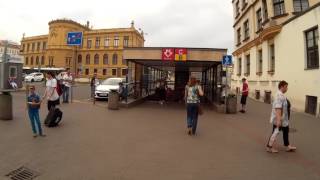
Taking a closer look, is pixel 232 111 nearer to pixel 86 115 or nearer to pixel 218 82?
pixel 218 82

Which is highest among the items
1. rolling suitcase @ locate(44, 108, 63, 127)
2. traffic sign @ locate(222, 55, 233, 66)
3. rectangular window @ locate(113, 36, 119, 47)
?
rectangular window @ locate(113, 36, 119, 47)

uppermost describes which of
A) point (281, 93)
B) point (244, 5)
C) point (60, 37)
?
point (60, 37)

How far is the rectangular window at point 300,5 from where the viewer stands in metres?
20.4

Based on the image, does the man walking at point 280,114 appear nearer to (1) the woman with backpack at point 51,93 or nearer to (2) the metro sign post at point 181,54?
(1) the woman with backpack at point 51,93

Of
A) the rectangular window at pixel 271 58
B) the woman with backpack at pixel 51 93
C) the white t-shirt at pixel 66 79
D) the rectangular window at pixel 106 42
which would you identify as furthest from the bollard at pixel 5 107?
the rectangular window at pixel 106 42

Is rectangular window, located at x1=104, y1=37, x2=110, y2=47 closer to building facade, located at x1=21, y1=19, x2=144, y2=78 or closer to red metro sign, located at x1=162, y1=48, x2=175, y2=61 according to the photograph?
building facade, located at x1=21, y1=19, x2=144, y2=78

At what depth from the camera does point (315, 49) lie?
15.2 metres

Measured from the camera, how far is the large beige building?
15312mm

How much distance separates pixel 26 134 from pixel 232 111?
33.0ft

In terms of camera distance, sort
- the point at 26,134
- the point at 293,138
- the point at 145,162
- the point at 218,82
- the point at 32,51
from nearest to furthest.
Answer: the point at 145,162
the point at 26,134
the point at 293,138
the point at 218,82
the point at 32,51

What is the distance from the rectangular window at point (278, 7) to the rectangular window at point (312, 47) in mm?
5405

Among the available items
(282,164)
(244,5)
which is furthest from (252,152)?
(244,5)

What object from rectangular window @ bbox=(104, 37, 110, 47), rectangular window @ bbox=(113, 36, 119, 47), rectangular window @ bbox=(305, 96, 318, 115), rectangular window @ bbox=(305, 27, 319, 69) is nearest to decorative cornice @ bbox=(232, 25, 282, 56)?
rectangular window @ bbox=(305, 27, 319, 69)

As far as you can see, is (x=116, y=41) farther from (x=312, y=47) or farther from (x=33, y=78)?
(x=312, y=47)
